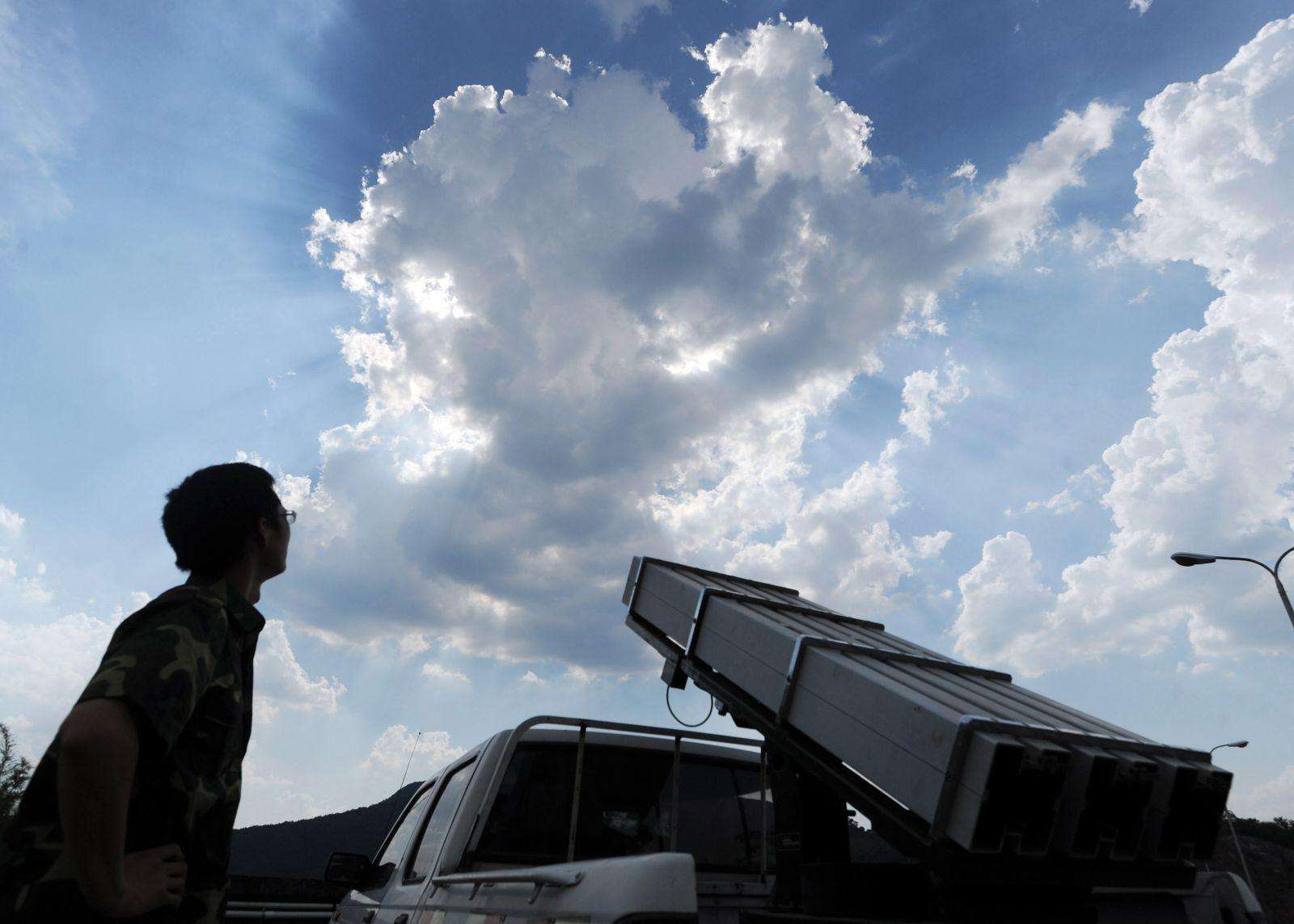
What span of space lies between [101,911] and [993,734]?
232 centimetres

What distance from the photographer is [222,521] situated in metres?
2.39

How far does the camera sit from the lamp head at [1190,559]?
13.8 meters

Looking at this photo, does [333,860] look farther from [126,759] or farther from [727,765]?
[126,759]

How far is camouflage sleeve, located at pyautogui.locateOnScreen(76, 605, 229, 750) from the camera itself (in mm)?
1706

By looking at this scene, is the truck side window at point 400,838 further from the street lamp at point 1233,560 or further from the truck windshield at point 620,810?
the street lamp at point 1233,560

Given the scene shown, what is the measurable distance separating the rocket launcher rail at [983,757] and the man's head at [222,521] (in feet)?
6.55

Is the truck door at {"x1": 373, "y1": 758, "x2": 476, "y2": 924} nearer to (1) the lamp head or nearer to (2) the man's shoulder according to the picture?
(2) the man's shoulder

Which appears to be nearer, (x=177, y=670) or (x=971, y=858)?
(x=177, y=670)

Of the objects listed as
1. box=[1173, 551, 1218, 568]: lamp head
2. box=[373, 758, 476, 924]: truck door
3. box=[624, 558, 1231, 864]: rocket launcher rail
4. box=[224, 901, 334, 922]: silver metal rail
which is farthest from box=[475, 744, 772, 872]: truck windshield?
box=[1173, 551, 1218, 568]: lamp head

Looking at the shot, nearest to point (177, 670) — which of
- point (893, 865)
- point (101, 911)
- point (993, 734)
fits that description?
point (101, 911)

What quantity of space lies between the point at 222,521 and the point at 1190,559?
53.0 feet

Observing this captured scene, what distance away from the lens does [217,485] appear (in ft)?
8.00

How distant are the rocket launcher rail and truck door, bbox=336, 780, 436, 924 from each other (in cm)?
219

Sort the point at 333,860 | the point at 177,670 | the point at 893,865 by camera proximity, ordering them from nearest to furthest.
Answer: the point at 177,670
the point at 893,865
the point at 333,860
